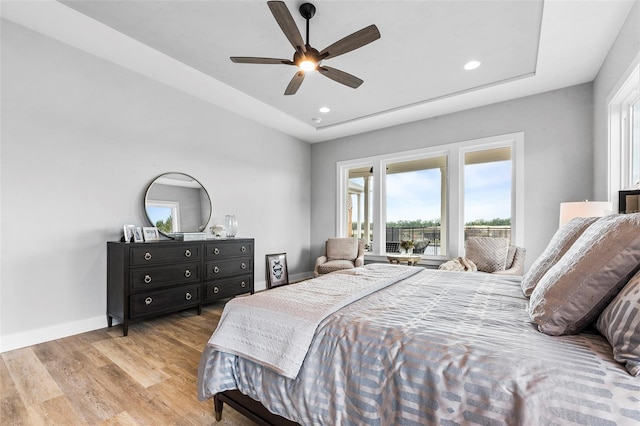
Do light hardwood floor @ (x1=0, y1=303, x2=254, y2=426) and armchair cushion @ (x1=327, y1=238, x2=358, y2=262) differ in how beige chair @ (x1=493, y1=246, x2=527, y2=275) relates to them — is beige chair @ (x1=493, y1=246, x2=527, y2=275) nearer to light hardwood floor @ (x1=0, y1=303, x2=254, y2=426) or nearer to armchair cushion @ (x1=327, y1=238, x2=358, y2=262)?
armchair cushion @ (x1=327, y1=238, x2=358, y2=262)

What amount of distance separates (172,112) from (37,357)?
280 centimetres

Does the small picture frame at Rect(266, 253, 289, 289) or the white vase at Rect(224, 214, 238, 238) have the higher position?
the white vase at Rect(224, 214, 238, 238)

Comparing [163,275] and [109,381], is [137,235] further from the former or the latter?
[109,381]

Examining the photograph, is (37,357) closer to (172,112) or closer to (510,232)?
(172,112)

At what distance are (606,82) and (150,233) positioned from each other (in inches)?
197

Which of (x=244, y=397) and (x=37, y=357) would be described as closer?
(x=244, y=397)

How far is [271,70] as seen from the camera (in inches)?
→ 128

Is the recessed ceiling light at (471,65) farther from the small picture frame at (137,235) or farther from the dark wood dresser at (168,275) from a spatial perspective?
the small picture frame at (137,235)

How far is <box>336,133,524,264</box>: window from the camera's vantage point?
13.6ft

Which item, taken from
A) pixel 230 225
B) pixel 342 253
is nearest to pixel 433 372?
pixel 230 225

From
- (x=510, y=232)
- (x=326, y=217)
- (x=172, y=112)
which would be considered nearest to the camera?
(x=172, y=112)

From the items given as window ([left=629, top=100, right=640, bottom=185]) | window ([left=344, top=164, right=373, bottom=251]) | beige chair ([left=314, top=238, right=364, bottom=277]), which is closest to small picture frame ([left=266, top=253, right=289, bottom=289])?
beige chair ([left=314, top=238, right=364, bottom=277])

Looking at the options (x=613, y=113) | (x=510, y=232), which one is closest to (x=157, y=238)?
(x=510, y=232)

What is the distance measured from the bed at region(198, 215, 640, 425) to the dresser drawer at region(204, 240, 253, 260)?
2.19 meters
